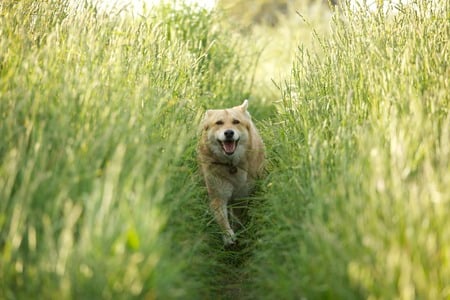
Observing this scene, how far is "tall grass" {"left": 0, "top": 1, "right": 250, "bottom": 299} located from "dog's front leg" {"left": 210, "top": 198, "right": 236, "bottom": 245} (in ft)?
0.61

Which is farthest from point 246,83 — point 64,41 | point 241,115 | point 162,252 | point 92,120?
point 162,252

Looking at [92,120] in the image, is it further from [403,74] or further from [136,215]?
[403,74]

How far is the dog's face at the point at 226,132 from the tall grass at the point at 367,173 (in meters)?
0.38

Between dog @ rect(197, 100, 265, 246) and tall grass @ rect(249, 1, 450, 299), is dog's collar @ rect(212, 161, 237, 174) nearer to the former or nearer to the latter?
dog @ rect(197, 100, 265, 246)

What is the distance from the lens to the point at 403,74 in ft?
15.4

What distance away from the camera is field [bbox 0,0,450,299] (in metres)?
3.19

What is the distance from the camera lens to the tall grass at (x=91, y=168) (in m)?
3.17

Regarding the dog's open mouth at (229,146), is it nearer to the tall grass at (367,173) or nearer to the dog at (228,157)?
the dog at (228,157)

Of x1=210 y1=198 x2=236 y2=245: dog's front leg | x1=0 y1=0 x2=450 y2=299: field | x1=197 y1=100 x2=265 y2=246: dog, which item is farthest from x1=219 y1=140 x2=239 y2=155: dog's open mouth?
x1=210 y1=198 x2=236 y2=245: dog's front leg

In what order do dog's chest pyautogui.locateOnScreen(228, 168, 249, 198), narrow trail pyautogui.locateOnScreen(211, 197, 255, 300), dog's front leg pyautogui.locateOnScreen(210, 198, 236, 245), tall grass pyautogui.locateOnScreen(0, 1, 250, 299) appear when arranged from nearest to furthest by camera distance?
tall grass pyautogui.locateOnScreen(0, 1, 250, 299) → narrow trail pyautogui.locateOnScreen(211, 197, 255, 300) → dog's front leg pyautogui.locateOnScreen(210, 198, 236, 245) → dog's chest pyautogui.locateOnScreen(228, 168, 249, 198)

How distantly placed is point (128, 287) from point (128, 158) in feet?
3.61

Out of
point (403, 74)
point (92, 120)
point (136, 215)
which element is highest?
point (403, 74)

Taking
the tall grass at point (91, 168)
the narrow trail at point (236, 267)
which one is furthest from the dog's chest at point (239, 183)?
the tall grass at point (91, 168)

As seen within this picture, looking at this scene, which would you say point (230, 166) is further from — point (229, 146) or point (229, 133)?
point (229, 133)
